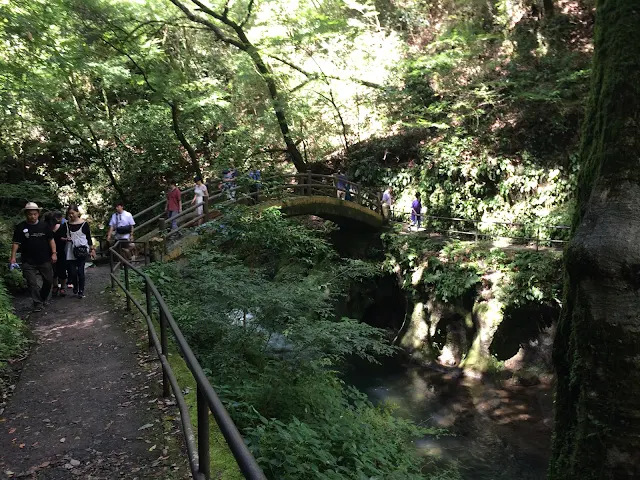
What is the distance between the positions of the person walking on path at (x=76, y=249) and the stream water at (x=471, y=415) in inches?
243

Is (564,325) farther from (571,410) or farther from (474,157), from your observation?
(474,157)

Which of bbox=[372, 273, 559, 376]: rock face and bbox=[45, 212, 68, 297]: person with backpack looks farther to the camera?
bbox=[372, 273, 559, 376]: rock face

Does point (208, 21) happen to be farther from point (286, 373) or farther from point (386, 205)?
point (286, 373)

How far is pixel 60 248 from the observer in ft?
28.6

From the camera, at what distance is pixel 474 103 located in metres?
17.9

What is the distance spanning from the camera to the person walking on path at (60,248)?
857 centimetres

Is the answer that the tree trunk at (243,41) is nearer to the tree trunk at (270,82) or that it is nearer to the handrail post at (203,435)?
the tree trunk at (270,82)

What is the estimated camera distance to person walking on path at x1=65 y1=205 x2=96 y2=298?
8492mm

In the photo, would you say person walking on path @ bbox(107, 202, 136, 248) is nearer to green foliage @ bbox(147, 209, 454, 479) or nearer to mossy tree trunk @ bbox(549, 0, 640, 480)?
green foliage @ bbox(147, 209, 454, 479)

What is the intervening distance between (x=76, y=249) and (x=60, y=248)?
1.41ft

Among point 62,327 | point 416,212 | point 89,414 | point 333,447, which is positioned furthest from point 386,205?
point 89,414

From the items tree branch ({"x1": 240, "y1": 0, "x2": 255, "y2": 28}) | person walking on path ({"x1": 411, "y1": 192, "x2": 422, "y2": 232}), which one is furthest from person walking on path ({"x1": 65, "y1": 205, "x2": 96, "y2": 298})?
person walking on path ({"x1": 411, "y1": 192, "x2": 422, "y2": 232})

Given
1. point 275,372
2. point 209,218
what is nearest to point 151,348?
point 275,372

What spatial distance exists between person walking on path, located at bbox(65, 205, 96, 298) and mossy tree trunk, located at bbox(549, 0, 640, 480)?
7921 millimetres
